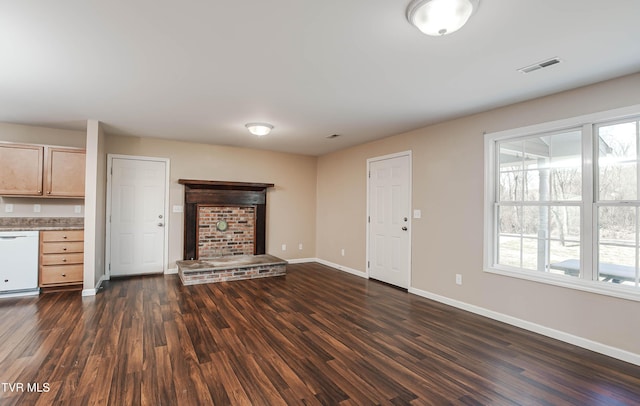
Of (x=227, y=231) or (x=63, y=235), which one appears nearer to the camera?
(x=63, y=235)

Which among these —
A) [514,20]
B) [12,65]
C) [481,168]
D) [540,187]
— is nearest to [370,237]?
[481,168]

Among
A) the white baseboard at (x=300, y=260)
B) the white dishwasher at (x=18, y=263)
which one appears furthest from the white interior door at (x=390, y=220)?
the white dishwasher at (x=18, y=263)

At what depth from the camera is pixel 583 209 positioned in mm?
2855

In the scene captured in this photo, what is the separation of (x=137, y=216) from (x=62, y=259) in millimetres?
1216

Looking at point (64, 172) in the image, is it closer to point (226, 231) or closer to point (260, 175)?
point (226, 231)

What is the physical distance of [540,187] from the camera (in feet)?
10.6

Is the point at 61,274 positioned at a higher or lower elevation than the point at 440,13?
lower

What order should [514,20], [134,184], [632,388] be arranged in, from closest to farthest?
[514,20] → [632,388] → [134,184]

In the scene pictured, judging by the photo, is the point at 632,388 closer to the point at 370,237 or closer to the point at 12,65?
the point at 370,237

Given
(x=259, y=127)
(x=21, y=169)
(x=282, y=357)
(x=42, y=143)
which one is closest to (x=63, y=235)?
(x=21, y=169)

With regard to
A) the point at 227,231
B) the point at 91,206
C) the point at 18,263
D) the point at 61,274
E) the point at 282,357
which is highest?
the point at 91,206

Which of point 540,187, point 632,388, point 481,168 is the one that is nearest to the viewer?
point 632,388

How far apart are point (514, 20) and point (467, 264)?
8.98 ft

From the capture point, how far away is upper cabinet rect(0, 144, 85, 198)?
4.16m
